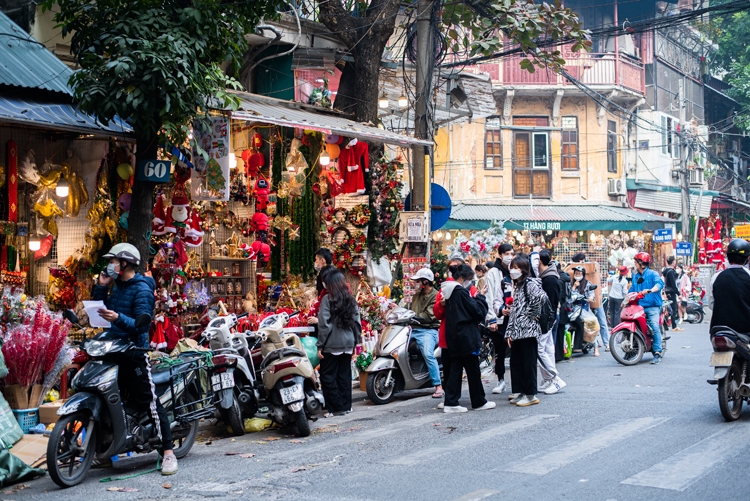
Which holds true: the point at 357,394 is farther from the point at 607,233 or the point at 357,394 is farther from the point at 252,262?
the point at 607,233

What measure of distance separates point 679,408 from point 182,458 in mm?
5716

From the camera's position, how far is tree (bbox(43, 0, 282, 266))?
365 inches

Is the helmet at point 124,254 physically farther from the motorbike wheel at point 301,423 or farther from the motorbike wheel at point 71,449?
the motorbike wheel at point 301,423

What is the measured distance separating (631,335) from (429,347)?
468cm

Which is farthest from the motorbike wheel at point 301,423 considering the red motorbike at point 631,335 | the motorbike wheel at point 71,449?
the red motorbike at point 631,335

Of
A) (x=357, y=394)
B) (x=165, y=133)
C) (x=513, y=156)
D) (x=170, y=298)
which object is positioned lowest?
(x=357, y=394)

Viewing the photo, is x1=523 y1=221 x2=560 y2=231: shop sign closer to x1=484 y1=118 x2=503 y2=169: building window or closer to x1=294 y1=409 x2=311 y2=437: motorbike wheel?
x1=484 y1=118 x2=503 y2=169: building window

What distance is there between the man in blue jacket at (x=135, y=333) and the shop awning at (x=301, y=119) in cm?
412

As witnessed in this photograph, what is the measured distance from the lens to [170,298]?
11594 millimetres

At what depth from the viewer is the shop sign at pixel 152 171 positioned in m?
10.1

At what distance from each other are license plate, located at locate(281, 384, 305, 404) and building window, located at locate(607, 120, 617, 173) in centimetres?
2715

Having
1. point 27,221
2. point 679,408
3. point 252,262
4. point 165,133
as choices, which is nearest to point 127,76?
point 165,133

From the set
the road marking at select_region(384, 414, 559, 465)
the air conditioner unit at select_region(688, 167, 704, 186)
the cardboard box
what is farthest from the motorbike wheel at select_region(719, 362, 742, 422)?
the air conditioner unit at select_region(688, 167, 704, 186)

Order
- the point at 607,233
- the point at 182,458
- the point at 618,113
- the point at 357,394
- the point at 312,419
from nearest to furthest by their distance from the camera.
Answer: the point at 182,458
the point at 312,419
the point at 357,394
the point at 607,233
the point at 618,113
